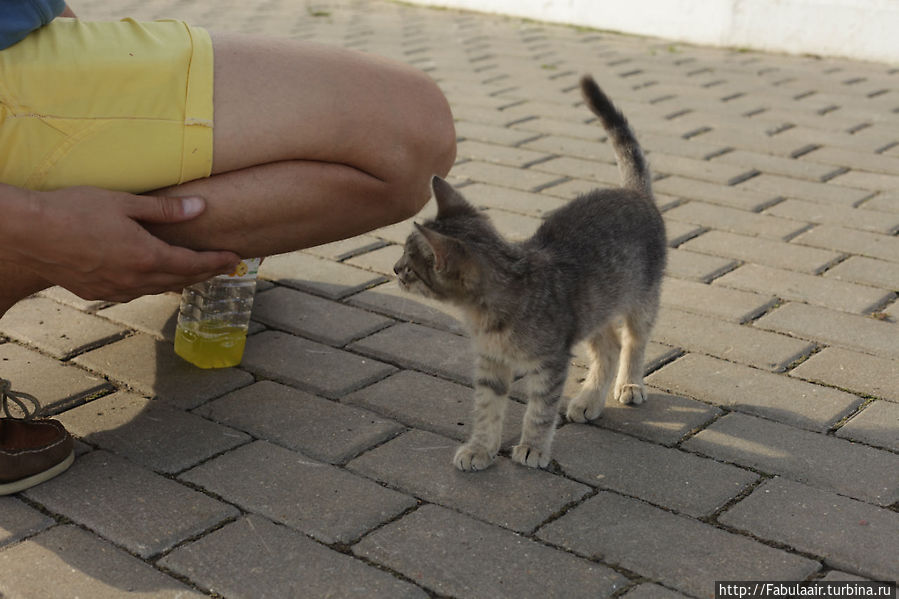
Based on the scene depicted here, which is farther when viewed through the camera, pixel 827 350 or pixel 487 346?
pixel 827 350

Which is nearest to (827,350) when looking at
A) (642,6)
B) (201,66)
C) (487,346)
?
(487,346)

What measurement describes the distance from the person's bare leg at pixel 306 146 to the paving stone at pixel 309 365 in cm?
44

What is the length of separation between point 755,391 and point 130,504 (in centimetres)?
184

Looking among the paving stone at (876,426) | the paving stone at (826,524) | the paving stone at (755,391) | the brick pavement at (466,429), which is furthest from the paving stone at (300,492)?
the paving stone at (876,426)

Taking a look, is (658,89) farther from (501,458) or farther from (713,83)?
(501,458)

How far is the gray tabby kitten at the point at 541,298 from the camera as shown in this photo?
281cm

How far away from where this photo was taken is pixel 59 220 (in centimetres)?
245

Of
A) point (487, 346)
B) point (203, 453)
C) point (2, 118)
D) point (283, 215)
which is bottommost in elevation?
point (203, 453)

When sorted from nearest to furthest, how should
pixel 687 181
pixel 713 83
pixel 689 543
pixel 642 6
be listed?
1. pixel 689 543
2. pixel 687 181
3. pixel 713 83
4. pixel 642 6

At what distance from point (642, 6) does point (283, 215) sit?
633 centimetres

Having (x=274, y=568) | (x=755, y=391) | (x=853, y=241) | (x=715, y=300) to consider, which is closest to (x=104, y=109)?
(x=274, y=568)

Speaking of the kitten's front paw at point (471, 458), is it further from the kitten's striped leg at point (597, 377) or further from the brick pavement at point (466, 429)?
the kitten's striped leg at point (597, 377)

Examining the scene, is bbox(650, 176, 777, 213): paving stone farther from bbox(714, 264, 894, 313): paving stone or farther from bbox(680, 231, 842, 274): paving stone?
bbox(714, 264, 894, 313): paving stone

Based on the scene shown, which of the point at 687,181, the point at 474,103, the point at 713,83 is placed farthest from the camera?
the point at 713,83
